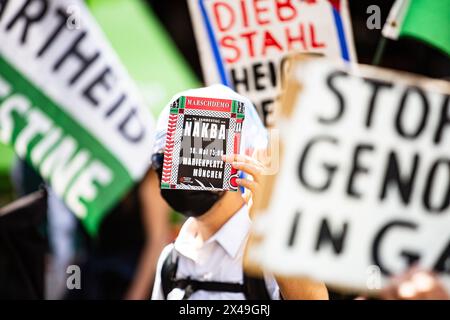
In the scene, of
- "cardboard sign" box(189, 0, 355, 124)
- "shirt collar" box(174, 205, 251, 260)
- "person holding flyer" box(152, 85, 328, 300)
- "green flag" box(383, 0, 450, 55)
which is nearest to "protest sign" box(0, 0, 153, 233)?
"cardboard sign" box(189, 0, 355, 124)

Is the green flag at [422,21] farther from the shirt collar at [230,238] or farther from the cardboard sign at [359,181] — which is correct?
the shirt collar at [230,238]

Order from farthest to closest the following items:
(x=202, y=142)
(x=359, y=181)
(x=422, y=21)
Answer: (x=422, y=21), (x=202, y=142), (x=359, y=181)

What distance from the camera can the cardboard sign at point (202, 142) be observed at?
9.91 feet

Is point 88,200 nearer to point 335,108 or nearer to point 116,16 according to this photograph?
point 116,16

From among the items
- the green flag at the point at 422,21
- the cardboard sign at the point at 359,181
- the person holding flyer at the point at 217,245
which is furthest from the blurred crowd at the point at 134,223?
the cardboard sign at the point at 359,181

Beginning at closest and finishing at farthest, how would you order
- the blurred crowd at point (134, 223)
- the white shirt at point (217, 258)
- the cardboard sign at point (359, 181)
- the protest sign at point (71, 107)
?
the cardboard sign at point (359, 181)
the white shirt at point (217, 258)
the blurred crowd at point (134, 223)
the protest sign at point (71, 107)

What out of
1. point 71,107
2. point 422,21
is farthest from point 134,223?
point 422,21

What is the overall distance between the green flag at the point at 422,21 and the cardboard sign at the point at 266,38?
0.21 m

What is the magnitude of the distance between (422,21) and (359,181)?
3.78ft

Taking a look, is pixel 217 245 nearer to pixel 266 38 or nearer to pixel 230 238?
pixel 230 238

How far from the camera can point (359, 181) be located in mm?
2938

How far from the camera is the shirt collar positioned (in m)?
3.01

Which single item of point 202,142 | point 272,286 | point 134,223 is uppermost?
point 202,142

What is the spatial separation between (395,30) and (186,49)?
97 centimetres
